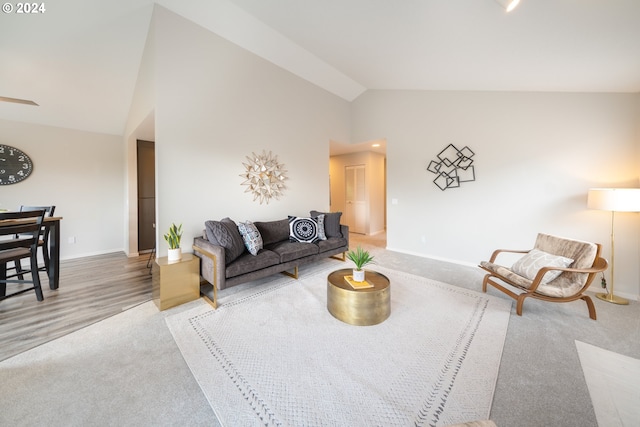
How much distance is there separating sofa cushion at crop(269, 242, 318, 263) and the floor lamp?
3.52 metres

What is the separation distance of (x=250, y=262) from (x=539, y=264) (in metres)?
3.35

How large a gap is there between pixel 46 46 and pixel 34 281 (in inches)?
109

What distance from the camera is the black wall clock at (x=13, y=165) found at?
365cm

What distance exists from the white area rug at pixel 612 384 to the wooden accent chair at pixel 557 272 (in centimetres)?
49

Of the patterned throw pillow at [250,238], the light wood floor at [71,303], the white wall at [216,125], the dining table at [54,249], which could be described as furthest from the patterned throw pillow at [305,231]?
the dining table at [54,249]

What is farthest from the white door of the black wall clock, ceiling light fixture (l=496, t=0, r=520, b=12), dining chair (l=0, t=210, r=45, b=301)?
the black wall clock

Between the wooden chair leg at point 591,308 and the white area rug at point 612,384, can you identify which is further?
the wooden chair leg at point 591,308

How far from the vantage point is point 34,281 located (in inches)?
102

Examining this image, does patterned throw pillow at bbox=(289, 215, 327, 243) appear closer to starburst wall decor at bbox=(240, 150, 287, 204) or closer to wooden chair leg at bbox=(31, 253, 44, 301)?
starburst wall decor at bbox=(240, 150, 287, 204)

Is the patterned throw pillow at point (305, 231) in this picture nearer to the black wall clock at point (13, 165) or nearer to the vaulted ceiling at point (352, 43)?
the vaulted ceiling at point (352, 43)

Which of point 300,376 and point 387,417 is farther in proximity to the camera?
point 300,376

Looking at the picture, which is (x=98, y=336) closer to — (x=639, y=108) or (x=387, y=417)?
(x=387, y=417)

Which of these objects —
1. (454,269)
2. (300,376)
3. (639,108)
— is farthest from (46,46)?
(639,108)

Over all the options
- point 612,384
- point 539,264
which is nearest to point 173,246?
point 612,384
